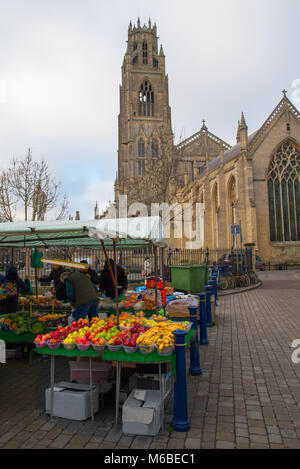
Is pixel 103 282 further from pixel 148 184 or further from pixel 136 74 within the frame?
pixel 136 74

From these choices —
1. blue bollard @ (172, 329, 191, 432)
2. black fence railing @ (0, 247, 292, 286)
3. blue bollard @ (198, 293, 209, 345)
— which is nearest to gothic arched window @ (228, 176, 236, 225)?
black fence railing @ (0, 247, 292, 286)

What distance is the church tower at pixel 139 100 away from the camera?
56.8m

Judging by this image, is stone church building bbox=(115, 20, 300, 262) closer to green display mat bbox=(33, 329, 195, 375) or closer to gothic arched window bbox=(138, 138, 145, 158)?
gothic arched window bbox=(138, 138, 145, 158)

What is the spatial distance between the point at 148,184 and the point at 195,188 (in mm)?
15548

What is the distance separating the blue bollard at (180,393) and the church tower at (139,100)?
51800 mm

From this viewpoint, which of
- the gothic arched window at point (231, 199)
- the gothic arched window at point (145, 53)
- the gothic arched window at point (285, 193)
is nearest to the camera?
the gothic arched window at point (285, 193)

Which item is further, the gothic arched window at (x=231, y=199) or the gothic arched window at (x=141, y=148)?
the gothic arched window at (x=141, y=148)

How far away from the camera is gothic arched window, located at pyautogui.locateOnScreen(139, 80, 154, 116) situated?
60.2 m

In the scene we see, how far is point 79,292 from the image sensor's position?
18.9ft

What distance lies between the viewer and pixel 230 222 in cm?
3400

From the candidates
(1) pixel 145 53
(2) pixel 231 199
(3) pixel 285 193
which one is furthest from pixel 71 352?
(1) pixel 145 53

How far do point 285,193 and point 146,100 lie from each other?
129 ft

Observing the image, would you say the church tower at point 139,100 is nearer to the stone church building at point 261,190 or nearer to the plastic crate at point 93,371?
the stone church building at point 261,190

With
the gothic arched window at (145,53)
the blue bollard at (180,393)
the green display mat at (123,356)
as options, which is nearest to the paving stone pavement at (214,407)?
the blue bollard at (180,393)
